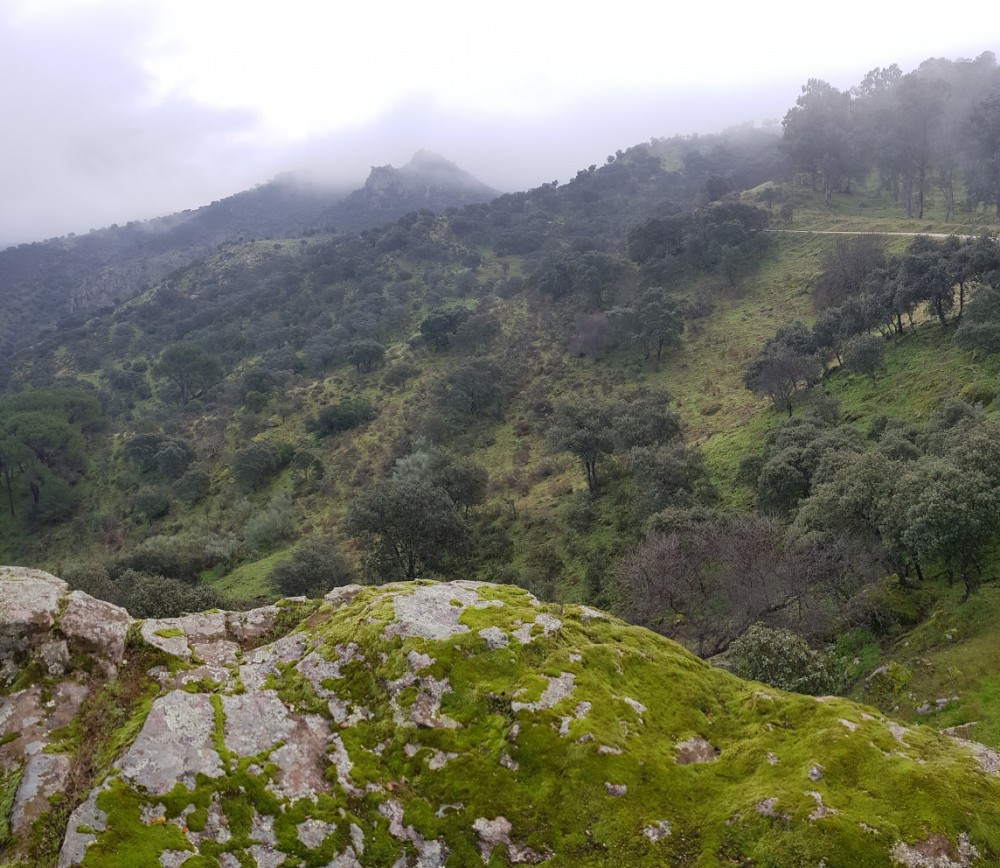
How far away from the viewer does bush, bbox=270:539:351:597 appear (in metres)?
32.4

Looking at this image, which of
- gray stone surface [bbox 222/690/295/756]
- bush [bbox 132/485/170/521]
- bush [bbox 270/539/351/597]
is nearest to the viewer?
gray stone surface [bbox 222/690/295/756]

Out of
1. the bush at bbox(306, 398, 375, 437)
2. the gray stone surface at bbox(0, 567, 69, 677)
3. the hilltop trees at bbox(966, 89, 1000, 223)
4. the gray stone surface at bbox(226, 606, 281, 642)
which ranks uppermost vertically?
the hilltop trees at bbox(966, 89, 1000, 223)

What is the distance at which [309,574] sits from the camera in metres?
32.4

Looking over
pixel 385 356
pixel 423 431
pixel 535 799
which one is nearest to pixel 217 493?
pixel 423 431

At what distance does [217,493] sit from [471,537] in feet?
108

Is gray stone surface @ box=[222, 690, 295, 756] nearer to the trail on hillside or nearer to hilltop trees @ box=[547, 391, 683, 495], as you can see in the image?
hilltop trees @ box=[547, 391, 683, 495]

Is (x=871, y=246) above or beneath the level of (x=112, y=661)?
above

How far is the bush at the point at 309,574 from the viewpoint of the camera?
1276 inches

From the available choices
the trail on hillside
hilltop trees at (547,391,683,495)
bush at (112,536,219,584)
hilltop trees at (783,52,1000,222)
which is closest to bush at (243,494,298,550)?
bush at (112,536,219,584)

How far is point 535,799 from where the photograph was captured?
7.56m

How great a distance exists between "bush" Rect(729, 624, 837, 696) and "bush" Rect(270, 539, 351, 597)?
23163 mm

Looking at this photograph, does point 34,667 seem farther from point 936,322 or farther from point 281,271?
point 281,271

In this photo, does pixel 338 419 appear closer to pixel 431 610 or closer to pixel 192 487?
pixel 192 487

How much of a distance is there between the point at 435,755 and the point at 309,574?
2626 cm
